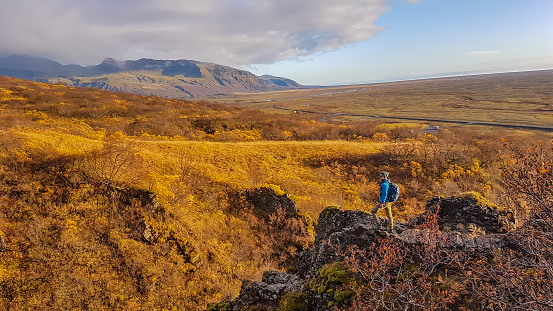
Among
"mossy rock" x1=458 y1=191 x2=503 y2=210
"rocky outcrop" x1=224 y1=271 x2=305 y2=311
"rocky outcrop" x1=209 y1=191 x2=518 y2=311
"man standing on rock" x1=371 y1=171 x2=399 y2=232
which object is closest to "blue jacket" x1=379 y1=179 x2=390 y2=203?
"man standing on rock" x1=371 y1=171 x2=399 y2=232

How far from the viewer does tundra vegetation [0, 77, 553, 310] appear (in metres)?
6.56

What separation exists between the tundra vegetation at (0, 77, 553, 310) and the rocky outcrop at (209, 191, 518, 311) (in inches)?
18.3

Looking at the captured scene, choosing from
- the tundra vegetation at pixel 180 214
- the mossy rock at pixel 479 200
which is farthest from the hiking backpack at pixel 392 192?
the mossy rock at pixel 479 200

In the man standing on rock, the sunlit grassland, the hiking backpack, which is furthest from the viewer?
the sunlit grassland

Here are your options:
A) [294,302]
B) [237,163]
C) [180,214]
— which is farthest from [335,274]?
[237,163]

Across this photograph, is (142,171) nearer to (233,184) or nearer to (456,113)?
(233,184)

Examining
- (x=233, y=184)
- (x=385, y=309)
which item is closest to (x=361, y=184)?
(x=233, y=184)

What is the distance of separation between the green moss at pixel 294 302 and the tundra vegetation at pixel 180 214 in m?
0.11

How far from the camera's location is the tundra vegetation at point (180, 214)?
656cm

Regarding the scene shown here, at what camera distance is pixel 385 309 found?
573cm

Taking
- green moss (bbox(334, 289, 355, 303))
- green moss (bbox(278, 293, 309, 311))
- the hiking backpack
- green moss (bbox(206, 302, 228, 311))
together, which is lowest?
green moss (bbox(206, 302, 228, 311))

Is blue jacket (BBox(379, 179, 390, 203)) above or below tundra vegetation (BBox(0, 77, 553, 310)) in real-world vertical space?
above

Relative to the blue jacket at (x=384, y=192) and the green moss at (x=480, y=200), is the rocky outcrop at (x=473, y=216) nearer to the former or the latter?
the green moss at (x=480, y=200)

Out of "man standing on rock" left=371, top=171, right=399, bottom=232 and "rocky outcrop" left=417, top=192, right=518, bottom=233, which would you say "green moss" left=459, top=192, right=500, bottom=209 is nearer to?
"rocky outcrop" left=417, top=192, right=518, bottom=233
